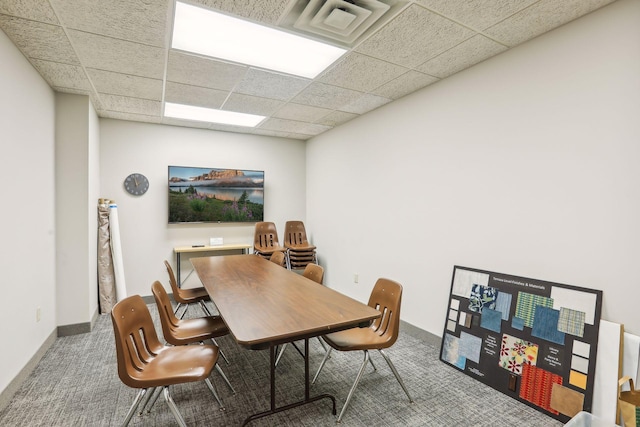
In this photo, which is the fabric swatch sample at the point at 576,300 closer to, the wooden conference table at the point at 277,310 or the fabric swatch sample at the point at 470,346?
the fabric swatch sample at the point at 470,346

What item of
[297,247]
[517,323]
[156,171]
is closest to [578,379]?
[517,323]

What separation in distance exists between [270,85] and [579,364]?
3385mm

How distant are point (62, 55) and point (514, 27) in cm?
347

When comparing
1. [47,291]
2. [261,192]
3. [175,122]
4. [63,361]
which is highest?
[175,122]

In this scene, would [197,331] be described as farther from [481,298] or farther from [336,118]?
[336,118]

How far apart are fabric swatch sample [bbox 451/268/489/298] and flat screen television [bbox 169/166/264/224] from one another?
341 cm

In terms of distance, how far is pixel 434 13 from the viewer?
2.04 metres

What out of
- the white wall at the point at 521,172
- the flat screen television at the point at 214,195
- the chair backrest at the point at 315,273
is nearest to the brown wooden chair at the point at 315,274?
the chair backrest at the point at 315,273

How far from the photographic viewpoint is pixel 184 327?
2.50 metres

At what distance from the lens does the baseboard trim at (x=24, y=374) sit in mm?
2183

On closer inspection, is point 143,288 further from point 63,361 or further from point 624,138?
point 624,138

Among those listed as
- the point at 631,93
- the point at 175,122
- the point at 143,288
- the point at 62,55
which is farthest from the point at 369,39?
the point at 143,288

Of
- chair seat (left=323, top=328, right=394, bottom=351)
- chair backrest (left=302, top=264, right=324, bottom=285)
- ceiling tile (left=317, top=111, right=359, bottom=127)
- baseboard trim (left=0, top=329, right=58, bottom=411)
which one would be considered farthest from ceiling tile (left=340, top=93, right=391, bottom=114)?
baseboard trim (left=0, top=329, right=58, bottom=411)

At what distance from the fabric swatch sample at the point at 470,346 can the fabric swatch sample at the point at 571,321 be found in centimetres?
63
